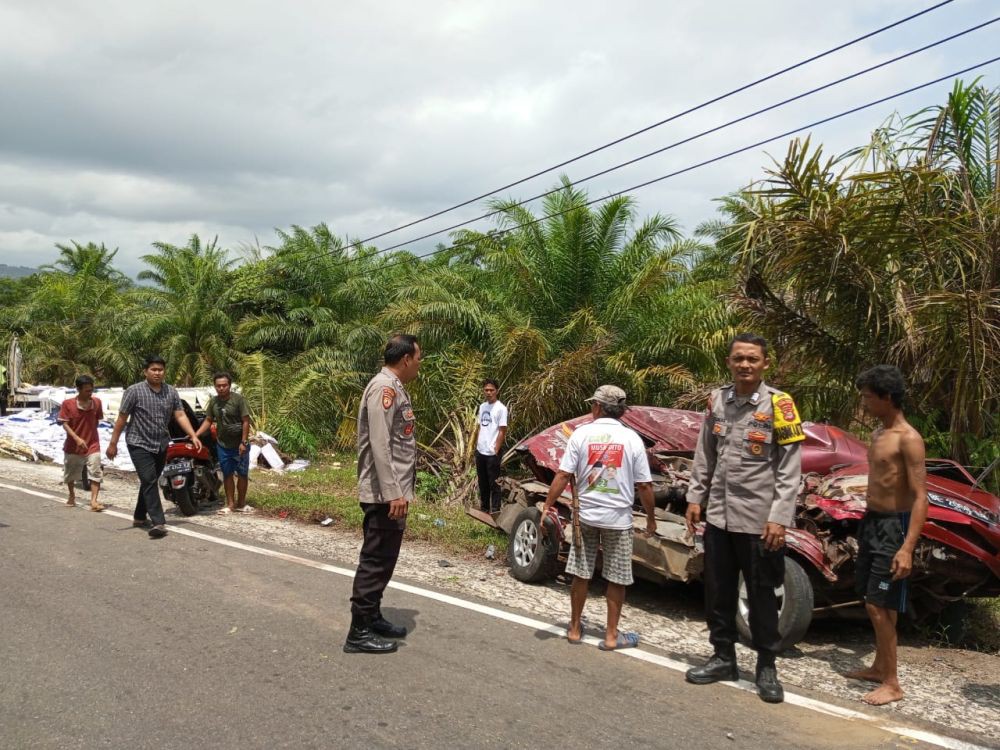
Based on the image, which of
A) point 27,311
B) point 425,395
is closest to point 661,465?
point 425,395

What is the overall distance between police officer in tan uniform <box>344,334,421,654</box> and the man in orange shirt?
6201mm

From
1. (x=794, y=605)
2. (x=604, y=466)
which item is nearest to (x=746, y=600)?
(x=794, y=605)

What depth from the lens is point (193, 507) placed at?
31.2ft

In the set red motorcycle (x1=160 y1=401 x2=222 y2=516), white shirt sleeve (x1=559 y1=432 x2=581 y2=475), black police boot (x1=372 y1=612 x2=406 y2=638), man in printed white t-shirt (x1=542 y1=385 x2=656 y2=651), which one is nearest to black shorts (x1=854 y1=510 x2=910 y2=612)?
man in printed white t-shirt (x1=542 y1=385 x2=656 y2=651)

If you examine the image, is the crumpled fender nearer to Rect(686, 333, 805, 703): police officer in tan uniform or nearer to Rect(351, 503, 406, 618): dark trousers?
Rect(686, 333, 805, 703): police officer in tan uniform

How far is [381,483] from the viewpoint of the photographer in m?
4.87

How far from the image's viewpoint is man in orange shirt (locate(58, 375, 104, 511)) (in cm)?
987

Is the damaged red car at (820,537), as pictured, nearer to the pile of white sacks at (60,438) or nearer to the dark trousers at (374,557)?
the dark trousers at (374,557)

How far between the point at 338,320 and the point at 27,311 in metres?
13.0

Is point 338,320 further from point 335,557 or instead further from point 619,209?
point 335,557

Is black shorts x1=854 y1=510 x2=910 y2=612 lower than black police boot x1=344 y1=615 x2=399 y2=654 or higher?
higher

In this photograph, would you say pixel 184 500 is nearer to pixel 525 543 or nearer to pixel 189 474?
pixel 189 474

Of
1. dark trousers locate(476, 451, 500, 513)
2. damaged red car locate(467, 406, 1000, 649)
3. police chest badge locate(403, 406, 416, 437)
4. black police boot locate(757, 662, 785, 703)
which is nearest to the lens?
black police boot locate(757, 662, 785, 703)

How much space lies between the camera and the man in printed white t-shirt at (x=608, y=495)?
5.18 meters
